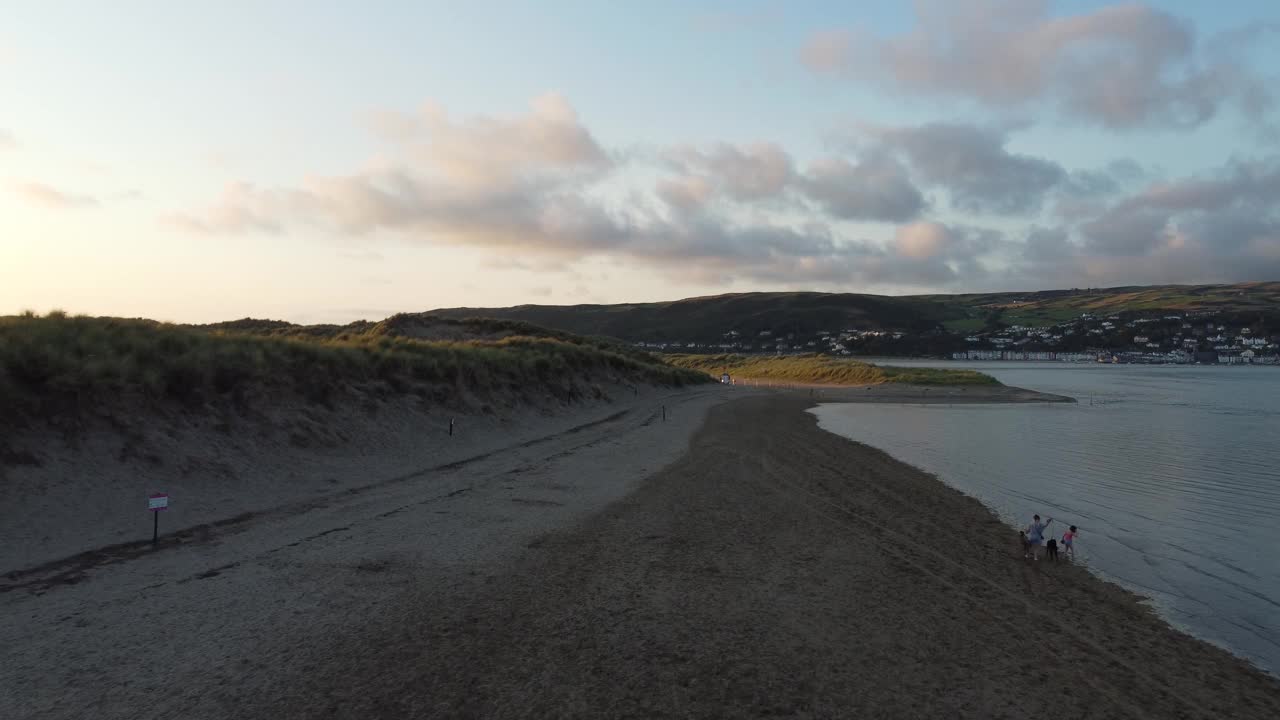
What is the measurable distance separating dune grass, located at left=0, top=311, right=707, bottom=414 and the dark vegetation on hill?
3 centimetres

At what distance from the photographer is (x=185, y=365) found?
66.3 ft

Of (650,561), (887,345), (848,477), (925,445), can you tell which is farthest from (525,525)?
(887,345)

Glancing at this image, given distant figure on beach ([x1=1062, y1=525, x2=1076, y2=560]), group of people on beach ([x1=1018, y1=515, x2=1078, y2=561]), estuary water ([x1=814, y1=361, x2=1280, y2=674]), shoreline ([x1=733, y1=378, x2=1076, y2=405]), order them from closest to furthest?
estuary water ([x1=814, y1=361, x2=1280, y2=674]) < group of people on beach ([x1=1018, y1=515, x2=1078, y2=561]) < distant figure on beach ([x1=1062, y1=525, x2=1076, y2=560]) < shoreline ([x1=733, y1=378, x2=1076, y2=405])

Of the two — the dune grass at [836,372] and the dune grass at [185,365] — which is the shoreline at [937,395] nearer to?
the dune grass at [836,372]

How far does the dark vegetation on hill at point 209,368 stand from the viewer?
16.3 metres

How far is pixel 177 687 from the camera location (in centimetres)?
778

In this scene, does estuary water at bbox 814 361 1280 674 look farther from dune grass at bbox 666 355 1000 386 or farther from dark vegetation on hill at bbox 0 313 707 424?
dune grass at bbox 666 355 1000 386

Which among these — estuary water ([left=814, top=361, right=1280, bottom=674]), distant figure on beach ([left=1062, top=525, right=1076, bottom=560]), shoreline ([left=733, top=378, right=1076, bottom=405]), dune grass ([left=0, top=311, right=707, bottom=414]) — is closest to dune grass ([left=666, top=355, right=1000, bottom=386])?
shoreline ([left=733, top=378, right=1076, bottom=405])

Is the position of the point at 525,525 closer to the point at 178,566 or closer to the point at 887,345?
the point at 178,566

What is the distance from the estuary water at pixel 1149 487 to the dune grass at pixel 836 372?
34.3 metres

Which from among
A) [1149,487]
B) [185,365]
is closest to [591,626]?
[185,365]

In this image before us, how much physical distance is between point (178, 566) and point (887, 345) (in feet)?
667

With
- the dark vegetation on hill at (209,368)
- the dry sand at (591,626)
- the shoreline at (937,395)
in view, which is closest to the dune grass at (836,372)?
the shoreline at (937,395)

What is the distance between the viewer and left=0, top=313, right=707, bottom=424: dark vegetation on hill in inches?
641
